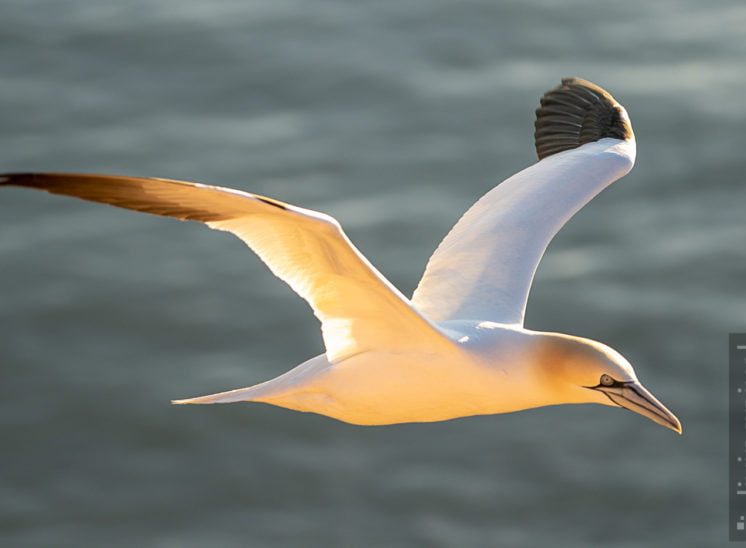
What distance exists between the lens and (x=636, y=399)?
22.4ft

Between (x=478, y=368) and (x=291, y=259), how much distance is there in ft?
3.35

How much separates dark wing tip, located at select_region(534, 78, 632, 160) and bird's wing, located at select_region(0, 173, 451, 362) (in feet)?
8.73

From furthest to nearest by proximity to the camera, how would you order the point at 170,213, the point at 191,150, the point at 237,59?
the point at 237,59 < the point at 191,150 < the point at 170,213

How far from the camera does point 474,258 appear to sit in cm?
789

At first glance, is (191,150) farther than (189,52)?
No

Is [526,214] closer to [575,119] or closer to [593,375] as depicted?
[575,119]

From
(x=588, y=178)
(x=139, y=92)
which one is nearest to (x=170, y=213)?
(x=588, y=178)

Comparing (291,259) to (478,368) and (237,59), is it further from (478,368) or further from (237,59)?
(237,59)

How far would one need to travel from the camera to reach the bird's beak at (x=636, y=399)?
22.4 feet

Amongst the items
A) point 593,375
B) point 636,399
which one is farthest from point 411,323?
point 636,399

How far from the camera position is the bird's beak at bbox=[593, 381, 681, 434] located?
269 inches

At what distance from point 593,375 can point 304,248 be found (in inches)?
59.2

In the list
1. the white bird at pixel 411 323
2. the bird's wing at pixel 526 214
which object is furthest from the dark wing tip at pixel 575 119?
the white bird at pixel 411 323

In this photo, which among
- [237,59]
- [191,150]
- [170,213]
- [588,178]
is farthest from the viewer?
[237,59]
